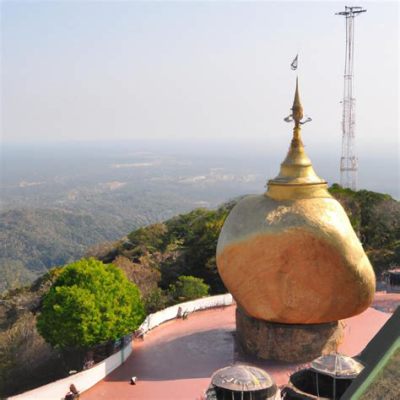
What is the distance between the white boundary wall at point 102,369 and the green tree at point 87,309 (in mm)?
886

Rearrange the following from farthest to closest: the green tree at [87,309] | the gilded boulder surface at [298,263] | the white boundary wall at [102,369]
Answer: the green tree at [87,309] < the gilded boulder surface at [298,263] < the white boundary wall at [102,369]

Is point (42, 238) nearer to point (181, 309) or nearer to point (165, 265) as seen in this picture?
point (165, 265)

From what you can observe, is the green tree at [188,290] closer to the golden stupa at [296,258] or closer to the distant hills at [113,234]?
the distant hills at [113,234]

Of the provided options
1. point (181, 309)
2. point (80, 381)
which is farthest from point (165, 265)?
point (80, 381)

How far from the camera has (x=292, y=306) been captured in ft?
57.2

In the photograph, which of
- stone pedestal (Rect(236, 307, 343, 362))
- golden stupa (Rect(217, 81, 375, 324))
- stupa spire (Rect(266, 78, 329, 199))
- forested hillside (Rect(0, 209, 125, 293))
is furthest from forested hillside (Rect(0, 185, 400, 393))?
forested hillside (Rect(0, 209, 125, 293))

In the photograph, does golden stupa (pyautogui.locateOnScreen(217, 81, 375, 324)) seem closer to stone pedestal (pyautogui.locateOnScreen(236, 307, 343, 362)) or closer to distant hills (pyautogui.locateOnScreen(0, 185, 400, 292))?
stone pedestal (pyautogui.locateOnScreen(236, 307, 343, 362))

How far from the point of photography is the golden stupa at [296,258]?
Result: 17.1 metres

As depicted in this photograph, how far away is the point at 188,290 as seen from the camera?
26641mm

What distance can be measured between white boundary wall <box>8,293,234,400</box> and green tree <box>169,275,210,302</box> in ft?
4.69

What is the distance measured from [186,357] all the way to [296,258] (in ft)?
18.5

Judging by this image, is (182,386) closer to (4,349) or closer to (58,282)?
(58,282)

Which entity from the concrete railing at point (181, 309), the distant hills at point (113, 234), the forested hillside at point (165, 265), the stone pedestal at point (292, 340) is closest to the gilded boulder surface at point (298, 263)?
the stone pedestal at point (292, 340)

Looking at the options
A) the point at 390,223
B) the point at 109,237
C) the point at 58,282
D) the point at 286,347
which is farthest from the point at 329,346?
the point at 109,237
